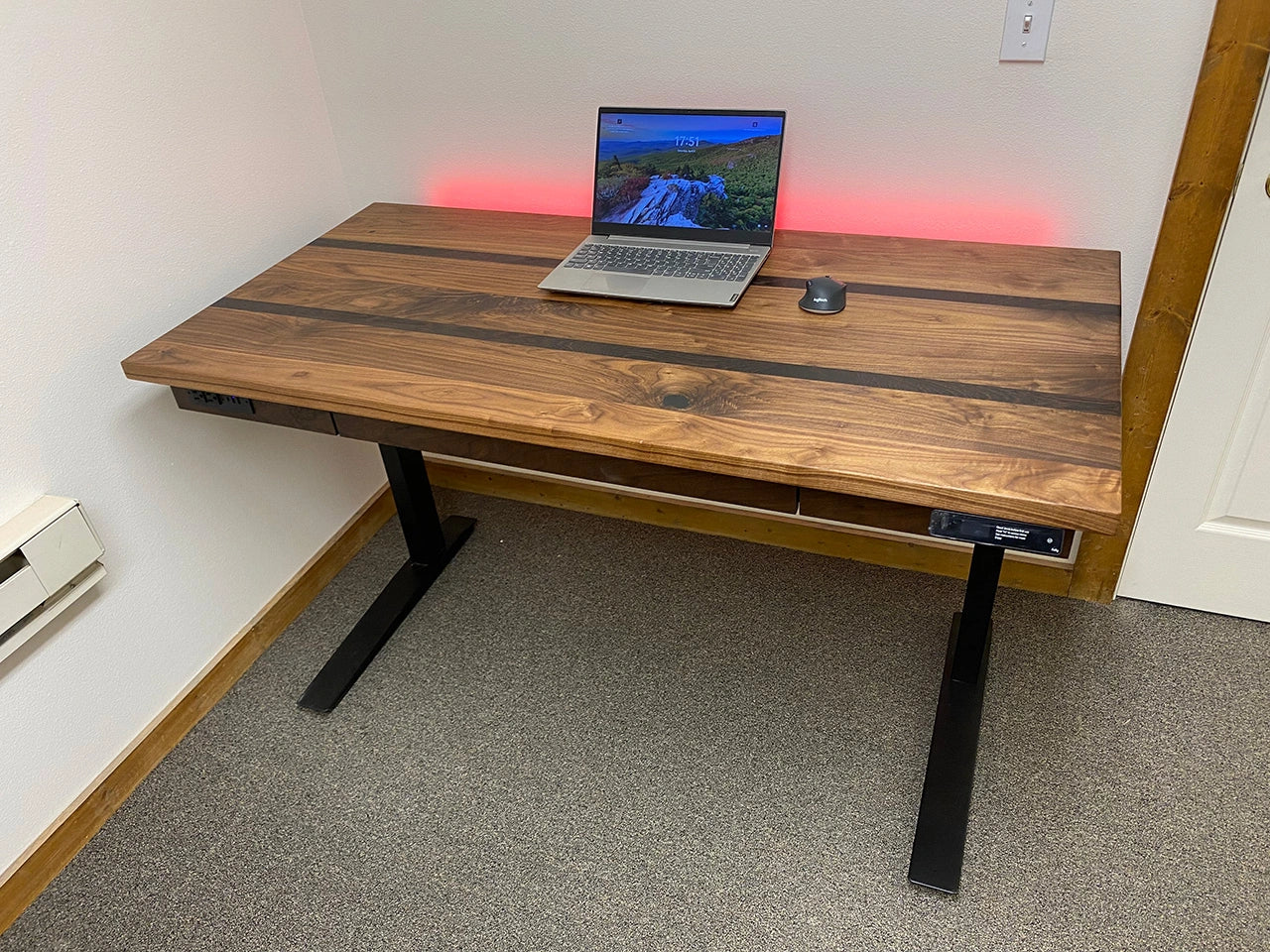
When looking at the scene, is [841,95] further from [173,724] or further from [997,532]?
[173,724]

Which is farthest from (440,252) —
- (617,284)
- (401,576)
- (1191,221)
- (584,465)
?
(1191,221)

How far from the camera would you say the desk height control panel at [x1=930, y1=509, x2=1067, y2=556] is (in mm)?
1061

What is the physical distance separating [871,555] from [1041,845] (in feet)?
2.46

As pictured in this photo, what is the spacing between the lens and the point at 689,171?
163cm

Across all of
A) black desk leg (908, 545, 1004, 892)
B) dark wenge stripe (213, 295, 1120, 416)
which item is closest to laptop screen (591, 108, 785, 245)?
dark wenge stripe (213, 295, 1120, 416)

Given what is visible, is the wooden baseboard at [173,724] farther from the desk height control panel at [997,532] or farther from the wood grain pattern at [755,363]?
the desk height control panel at [997,532]

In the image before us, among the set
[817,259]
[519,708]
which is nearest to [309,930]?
[519,708]

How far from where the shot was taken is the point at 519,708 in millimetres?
1839

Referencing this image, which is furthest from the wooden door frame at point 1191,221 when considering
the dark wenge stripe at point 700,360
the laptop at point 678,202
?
the laptop at point 678,202

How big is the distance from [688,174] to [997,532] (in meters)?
0.89

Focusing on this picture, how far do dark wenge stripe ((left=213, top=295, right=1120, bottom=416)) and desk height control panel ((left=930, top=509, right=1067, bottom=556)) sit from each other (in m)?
0.19

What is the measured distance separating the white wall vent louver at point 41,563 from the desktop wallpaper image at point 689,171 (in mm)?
1076

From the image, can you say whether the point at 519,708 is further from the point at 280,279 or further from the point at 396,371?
the point at 280,279

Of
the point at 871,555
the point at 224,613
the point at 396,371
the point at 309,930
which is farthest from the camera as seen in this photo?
the point at 871,555
